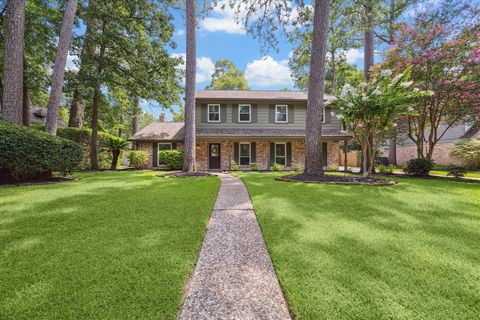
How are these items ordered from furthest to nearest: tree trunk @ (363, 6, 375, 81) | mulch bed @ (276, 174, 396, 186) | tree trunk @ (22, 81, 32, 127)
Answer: tree trunk @ (363, 6, 375, 81) < tree trunk @ (22, 81, 32, 127) < mulch bed @ (276, 174, 396, 186)

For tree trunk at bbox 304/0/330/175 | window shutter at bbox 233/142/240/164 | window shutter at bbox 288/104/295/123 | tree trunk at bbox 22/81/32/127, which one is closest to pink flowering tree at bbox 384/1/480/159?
tree trunk at bbox 304/0/330/175

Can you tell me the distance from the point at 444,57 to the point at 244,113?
10506mm

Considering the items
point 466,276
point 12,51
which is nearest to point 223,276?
point 466,276

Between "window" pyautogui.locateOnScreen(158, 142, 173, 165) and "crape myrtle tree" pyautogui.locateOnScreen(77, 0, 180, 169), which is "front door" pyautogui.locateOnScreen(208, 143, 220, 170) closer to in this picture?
"window" pyautogui.locateOnScreen(158, 142, 173, 165)

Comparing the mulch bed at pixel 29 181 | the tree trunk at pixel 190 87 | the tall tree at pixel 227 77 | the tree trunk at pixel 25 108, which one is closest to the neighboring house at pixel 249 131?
the tree trunk at pixel 190 87

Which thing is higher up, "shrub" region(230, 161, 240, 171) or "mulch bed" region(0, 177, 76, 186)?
"shrub" region(230, 161, 240, 171)

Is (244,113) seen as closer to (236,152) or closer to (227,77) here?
(236,152)

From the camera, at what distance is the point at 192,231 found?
314 centimetres

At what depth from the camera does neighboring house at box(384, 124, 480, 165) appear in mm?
17562

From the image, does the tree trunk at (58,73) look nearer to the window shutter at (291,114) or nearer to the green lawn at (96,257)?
the green lawn at (96,257)

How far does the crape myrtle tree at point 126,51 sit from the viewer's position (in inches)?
499

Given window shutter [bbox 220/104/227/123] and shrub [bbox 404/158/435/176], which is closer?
Answer: shrub [bbox 404/158/435/176]

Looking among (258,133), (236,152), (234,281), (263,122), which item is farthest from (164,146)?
(234,281)

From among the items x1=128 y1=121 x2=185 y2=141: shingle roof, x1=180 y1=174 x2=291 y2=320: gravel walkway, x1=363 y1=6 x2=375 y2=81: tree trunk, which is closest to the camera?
x1=180 y1=174 x2=291 y2=320: gravel walkway
